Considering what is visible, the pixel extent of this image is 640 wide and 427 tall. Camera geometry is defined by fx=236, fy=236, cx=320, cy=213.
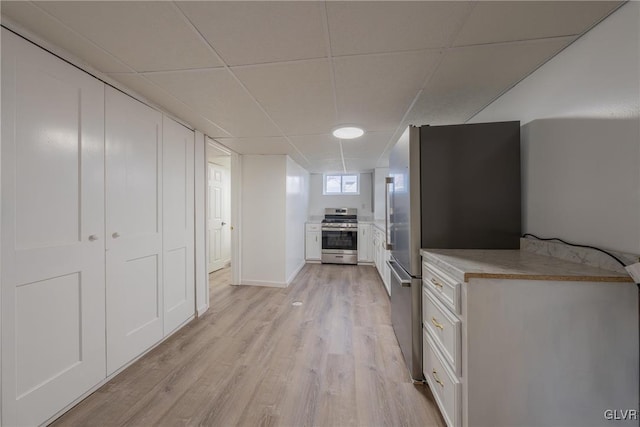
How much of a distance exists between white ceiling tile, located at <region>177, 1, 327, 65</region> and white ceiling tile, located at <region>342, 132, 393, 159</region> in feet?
5.31

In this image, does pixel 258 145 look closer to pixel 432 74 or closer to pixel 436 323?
pixel 432 74

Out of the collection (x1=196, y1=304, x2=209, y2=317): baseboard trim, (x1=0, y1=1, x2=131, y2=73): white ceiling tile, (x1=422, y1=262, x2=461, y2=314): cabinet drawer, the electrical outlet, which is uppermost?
(x1=0, y1=1, x2=131, y2=73): white ceiling tile

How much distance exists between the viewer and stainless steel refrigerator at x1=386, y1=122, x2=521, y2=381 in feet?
5.27

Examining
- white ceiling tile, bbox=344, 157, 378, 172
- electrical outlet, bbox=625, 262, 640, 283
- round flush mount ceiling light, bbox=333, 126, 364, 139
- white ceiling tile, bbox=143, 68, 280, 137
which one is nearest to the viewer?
electrical outlet, bbox=625, 262, 640, 283

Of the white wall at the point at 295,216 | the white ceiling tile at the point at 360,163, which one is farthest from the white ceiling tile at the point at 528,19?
the white wall at the point at 295,216

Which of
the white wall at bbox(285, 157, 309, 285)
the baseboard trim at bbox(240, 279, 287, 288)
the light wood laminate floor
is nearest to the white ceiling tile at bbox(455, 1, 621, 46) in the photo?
the light wood laminate floor

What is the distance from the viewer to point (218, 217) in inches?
193

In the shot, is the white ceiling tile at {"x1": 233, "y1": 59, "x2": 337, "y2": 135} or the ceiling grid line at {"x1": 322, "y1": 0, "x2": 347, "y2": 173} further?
the white ceiling tile at {"x1": 233, "y1": 59, "x2": 337, "y2": 135}

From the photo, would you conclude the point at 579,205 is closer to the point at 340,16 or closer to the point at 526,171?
the point at 526,171

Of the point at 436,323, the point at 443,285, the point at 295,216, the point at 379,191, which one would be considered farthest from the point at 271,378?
the point at 379,191

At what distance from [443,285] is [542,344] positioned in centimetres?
43

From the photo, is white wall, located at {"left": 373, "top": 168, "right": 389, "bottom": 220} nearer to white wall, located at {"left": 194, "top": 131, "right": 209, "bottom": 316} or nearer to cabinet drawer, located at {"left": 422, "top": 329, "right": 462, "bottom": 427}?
white wall, located at {"left": 194, "top": 131, "right": 209, "bottom": 316}

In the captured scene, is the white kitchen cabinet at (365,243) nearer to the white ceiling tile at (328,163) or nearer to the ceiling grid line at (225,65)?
the white ceiling tile at (328,163)

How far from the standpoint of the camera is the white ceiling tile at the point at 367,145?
9.45 ft
